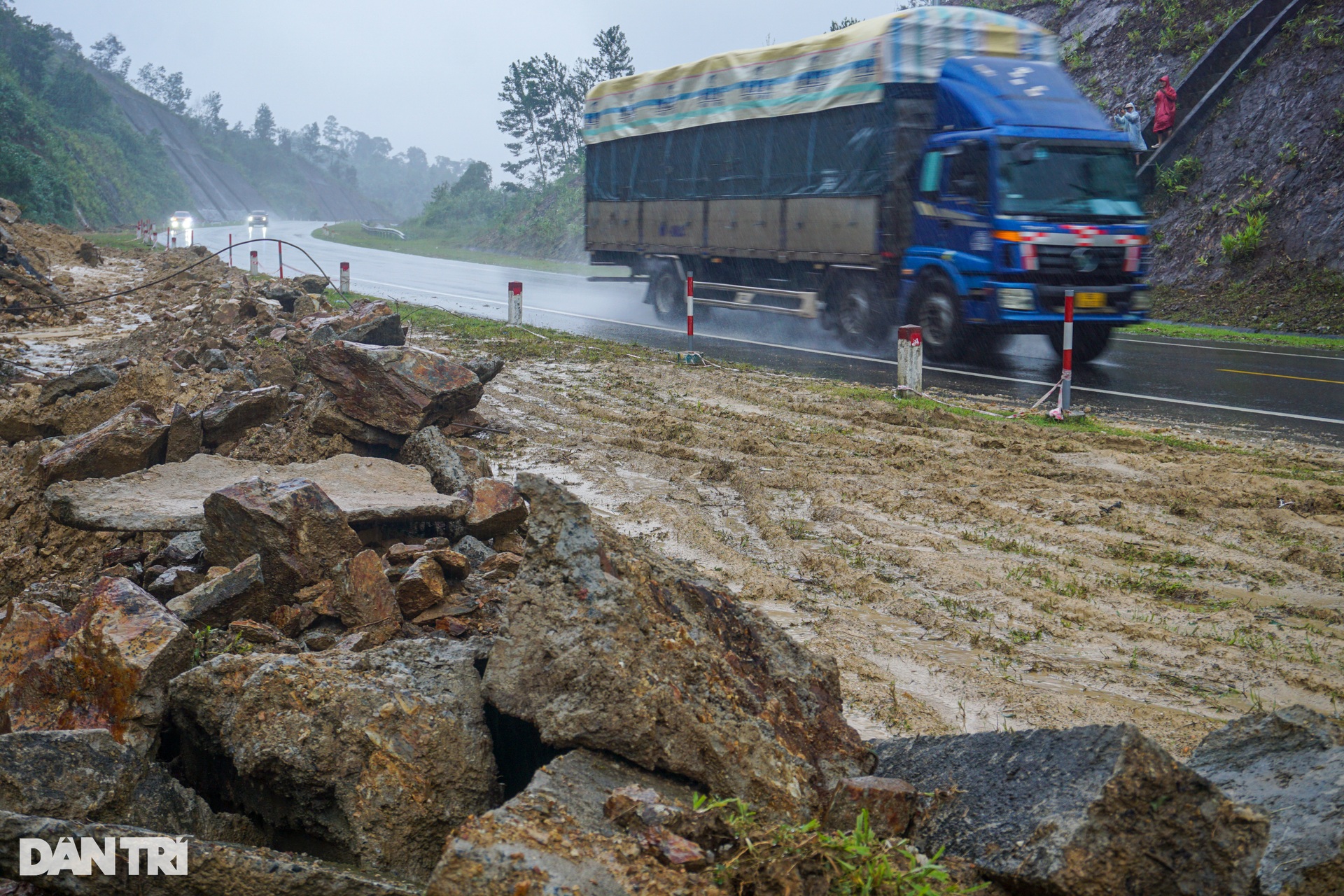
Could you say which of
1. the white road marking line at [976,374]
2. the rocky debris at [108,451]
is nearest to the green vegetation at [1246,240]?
the white road marking line at [976,374]

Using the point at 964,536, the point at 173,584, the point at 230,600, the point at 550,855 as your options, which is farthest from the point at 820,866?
the point at 964,536

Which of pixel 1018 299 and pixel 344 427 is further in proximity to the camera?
pixel 1018 299

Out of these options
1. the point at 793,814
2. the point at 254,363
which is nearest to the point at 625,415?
the point at 254,363

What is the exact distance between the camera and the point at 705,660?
3.14 m

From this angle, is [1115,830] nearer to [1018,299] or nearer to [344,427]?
[344,427]

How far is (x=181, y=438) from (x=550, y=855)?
569 cm

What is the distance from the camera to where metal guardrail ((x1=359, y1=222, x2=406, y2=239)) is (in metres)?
59.0

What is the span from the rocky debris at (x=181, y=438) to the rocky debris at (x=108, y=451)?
0.14 meters

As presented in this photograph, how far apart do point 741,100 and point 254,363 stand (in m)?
9.76

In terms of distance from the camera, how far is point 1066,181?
1233 cm

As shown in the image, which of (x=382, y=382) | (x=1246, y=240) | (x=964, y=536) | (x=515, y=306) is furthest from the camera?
(x=1246, y=240)

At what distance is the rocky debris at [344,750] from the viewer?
9.73 ft

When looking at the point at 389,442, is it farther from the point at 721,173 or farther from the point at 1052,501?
the point at 721,173

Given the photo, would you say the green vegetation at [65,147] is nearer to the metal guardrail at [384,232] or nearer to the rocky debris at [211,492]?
the metal guardrail at [384,232]
